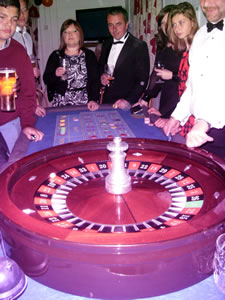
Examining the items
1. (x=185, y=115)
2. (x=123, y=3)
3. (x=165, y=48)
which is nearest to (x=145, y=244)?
(x=185, y=115)

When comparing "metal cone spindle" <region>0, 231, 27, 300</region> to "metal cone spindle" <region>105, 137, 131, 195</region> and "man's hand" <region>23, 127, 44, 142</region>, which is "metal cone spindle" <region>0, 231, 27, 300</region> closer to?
"metal cone spindle" <region>105, 137, 131, 195</region>

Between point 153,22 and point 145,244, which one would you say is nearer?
point 145,244

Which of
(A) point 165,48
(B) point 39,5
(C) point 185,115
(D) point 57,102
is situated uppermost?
(B) point 39,5

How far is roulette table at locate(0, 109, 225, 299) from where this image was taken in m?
0.69

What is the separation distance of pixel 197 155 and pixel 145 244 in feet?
2.18

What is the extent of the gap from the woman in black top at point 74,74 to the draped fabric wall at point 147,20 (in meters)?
2.28

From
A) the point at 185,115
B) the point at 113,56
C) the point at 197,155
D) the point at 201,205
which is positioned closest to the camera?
the point at 201,205

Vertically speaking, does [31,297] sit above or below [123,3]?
below

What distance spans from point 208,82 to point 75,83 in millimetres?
1684

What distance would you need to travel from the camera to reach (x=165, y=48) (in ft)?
11.0

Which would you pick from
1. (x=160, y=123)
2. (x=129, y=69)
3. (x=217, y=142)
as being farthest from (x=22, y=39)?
(x=217, y=142)

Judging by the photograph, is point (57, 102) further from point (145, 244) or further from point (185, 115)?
point (145, 244)

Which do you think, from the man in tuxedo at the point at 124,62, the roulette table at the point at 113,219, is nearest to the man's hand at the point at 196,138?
the roulette table at the point at 113,219

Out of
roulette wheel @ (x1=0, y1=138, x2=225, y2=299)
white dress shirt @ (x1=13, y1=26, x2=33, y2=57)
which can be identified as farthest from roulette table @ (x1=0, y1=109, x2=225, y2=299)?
white dress shirt @ (x1=13, y1=26, x2=33, y2=57)
